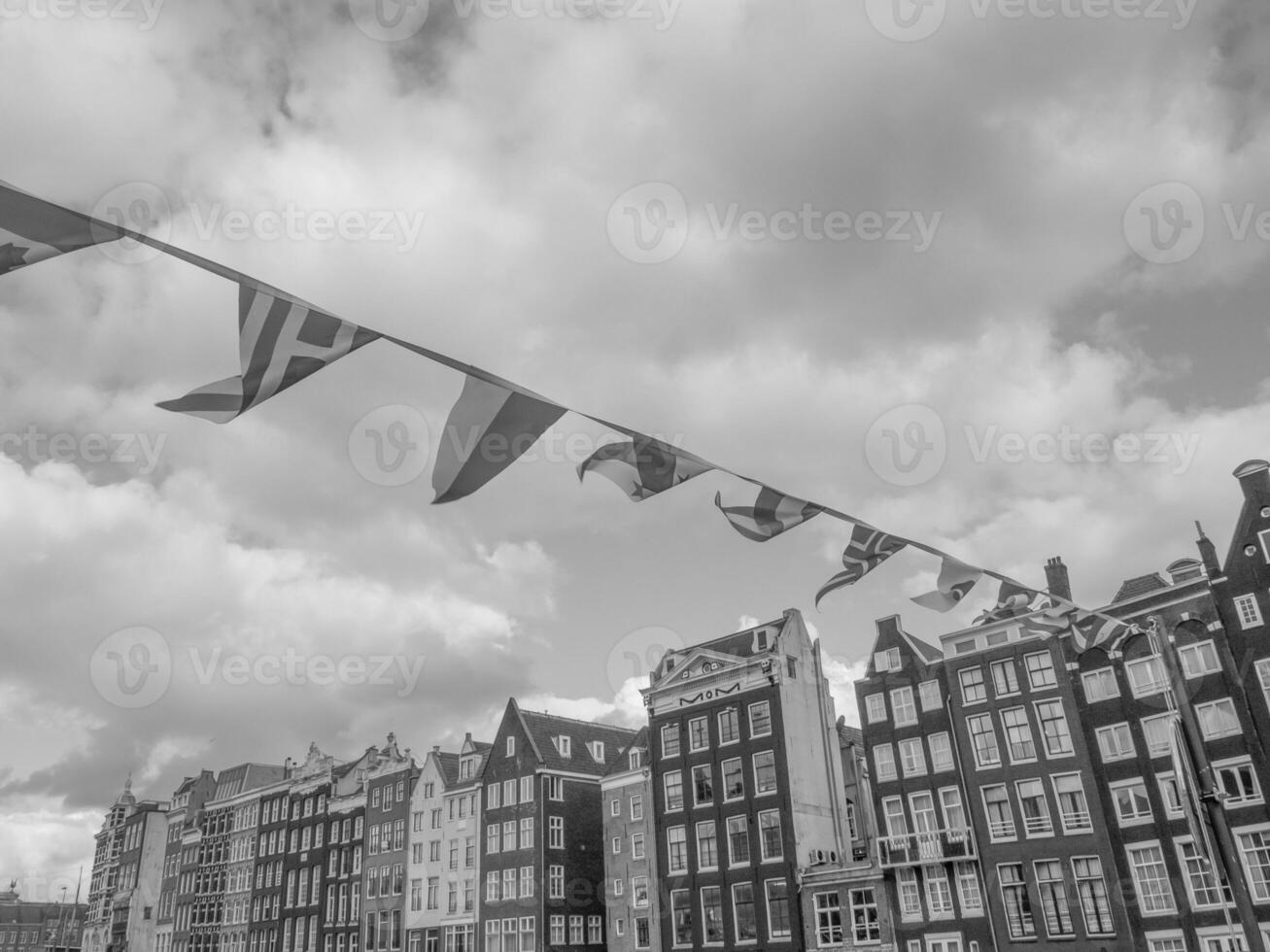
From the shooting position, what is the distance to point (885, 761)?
171 feet

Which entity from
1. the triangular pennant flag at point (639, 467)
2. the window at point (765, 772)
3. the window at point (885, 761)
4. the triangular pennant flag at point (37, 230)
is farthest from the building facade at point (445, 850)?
the triangular pennant flag at point (37, 230)

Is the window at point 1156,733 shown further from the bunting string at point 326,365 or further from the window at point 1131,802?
the bunting string at point 326,365

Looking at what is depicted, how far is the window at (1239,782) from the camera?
3934 cm

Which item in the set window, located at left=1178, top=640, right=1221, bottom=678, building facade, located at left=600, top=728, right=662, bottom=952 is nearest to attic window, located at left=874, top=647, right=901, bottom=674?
window, located at left=1178, top=640, right=1221, bottom=678

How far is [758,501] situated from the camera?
14.1 metres

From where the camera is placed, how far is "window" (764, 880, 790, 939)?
51938mm

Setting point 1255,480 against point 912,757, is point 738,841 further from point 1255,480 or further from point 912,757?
point 1255,480

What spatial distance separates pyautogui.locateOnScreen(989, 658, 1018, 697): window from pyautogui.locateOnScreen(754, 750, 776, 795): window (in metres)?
13.1

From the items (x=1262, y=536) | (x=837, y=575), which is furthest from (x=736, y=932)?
(x=837, y=575)

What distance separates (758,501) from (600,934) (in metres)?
56.5

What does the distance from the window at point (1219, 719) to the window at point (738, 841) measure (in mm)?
24056

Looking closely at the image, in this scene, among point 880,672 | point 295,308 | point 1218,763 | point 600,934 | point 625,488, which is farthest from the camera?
point 600,934

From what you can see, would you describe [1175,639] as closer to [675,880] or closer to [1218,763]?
[1218,763]

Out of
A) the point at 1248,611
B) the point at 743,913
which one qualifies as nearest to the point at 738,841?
the point at 743,913
